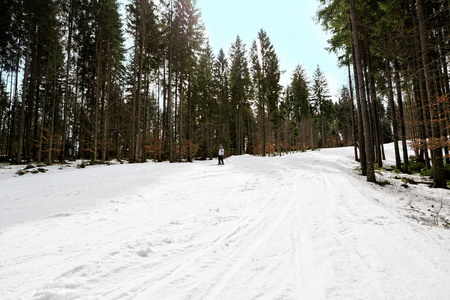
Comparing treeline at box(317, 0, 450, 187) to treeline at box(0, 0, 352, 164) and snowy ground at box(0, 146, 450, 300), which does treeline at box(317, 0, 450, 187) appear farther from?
treeline at box(0, 0, 352, 164)

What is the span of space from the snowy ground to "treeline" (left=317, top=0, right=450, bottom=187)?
478cm

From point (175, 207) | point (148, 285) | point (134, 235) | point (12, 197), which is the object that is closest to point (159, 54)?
point (12, 197)

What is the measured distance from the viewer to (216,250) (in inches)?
102

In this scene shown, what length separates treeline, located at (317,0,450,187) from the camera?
7.12m

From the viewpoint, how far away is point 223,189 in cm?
649

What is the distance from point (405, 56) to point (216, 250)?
45.7 ft

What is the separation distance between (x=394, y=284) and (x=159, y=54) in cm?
2046

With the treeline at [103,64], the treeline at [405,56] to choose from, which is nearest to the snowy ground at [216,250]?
the treeline at [405,56]

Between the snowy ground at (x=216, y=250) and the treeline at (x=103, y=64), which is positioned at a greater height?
the treeline at (x=103, y=64)

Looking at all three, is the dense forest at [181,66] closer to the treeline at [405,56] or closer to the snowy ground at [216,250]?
the treeline at [405,56]

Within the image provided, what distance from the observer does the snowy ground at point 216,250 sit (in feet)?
5.92

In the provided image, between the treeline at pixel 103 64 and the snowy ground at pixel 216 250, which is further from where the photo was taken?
the treeline at pixel 103 64

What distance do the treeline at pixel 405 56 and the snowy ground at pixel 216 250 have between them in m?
4.78

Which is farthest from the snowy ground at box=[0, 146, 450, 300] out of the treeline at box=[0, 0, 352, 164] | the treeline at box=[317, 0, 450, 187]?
the treeline at box=[0, 0, 352, 164]
